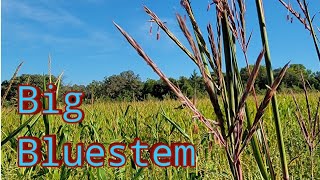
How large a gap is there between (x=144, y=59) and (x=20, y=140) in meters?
1.74

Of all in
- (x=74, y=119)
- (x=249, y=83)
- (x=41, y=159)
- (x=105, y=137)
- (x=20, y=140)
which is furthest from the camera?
(x=74, y=119)

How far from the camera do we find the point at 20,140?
1944mm

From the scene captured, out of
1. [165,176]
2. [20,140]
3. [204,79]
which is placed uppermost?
[204,79]

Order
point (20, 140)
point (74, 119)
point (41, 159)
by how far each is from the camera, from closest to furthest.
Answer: point (41, 159)
point (20, 140)
point (74, 119)

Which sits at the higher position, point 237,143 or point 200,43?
point 200,43

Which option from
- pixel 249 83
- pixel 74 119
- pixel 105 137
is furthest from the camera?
pixel 74 119

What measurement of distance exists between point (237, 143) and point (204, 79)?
0.22ft

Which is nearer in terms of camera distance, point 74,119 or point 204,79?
point 204,79

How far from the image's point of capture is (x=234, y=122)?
372 mm

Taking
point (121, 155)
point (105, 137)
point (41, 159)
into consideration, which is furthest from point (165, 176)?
point (105, 137)

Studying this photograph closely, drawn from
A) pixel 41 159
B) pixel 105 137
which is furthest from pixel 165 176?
pixel 105 137

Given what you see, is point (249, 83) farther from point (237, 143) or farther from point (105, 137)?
point (105, 137)

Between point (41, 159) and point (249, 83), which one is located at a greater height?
point (249, 83)

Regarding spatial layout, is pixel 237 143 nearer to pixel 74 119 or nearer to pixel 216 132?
pixel 216 132
